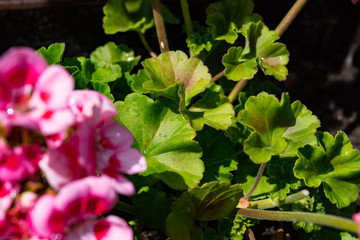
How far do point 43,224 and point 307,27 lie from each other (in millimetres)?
2035

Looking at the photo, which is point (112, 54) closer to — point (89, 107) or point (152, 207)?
point (152, 207)

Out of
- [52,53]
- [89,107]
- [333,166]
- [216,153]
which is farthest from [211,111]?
[89,107]

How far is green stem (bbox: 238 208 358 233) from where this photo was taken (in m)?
0.86

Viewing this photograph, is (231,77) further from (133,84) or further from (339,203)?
(339,203)

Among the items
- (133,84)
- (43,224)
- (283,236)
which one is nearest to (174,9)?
(133,84)

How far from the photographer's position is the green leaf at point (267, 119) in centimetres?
121

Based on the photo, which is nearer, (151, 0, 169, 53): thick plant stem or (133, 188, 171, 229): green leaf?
(133, 188, 171, 229): green leaf

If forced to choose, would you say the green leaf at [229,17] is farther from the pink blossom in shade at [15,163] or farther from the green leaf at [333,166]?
the pink blossom in shade at [15,163]

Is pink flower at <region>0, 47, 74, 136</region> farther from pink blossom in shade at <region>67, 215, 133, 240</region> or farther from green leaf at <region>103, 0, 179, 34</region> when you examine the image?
green leaf at <region>103, 0, 179, 34</region>

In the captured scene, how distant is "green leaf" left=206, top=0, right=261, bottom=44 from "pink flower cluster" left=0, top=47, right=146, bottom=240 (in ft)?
2.69

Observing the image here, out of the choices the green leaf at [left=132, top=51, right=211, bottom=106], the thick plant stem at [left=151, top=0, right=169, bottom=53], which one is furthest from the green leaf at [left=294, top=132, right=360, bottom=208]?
the thick plant stem at [left=151, top=0, right=169, bottom=53]

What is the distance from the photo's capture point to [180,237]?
3.69ft

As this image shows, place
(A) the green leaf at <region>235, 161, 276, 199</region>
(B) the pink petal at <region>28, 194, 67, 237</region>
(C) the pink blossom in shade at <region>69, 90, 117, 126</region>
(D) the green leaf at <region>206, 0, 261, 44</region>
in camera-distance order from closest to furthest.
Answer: (B) the pink petal at <region>28, 194, 67, 237</region>, (C) the pink blossom in shade at <region>69, 90, 117, 126</region>, (A) the green leaf at <region>235, 161, 276, 199</region>, (D) the green leaf at <region>206, 0, 261, 44</region>

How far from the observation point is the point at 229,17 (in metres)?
1.58
